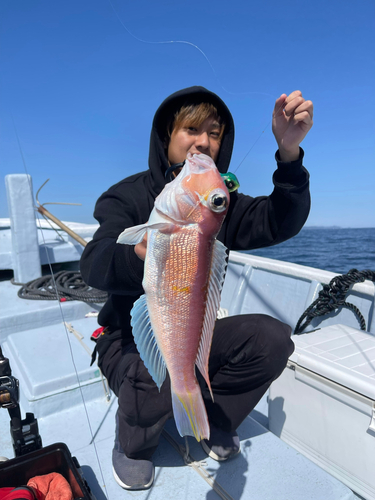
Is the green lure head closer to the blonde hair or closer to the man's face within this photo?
the man's face

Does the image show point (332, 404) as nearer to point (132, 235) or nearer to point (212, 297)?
point (212, 297)

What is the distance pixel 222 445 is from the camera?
2416mm

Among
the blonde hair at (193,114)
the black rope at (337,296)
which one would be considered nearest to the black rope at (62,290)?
the black rope at (337,296)

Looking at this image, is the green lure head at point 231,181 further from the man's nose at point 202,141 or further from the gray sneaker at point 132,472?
the gray sneaker at point 132,472

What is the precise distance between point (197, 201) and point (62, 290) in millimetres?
4102

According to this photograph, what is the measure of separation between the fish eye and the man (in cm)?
61

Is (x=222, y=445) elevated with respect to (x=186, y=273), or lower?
lower

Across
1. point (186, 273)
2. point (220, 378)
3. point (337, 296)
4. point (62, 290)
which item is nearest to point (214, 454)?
point (220, 378)

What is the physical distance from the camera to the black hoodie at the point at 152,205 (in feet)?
6.47

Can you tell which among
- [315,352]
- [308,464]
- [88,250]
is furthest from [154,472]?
[88,250]

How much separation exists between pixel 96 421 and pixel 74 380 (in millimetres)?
420

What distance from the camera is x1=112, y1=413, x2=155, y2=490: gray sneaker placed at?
2.16 meters

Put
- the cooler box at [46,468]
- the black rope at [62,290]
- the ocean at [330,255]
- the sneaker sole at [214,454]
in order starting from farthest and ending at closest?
the ocean at [330,255], the black rope at [62,290], the sneaker sole at [214,454], the cooler box at [46,468]

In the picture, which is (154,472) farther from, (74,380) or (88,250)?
(88,250)
